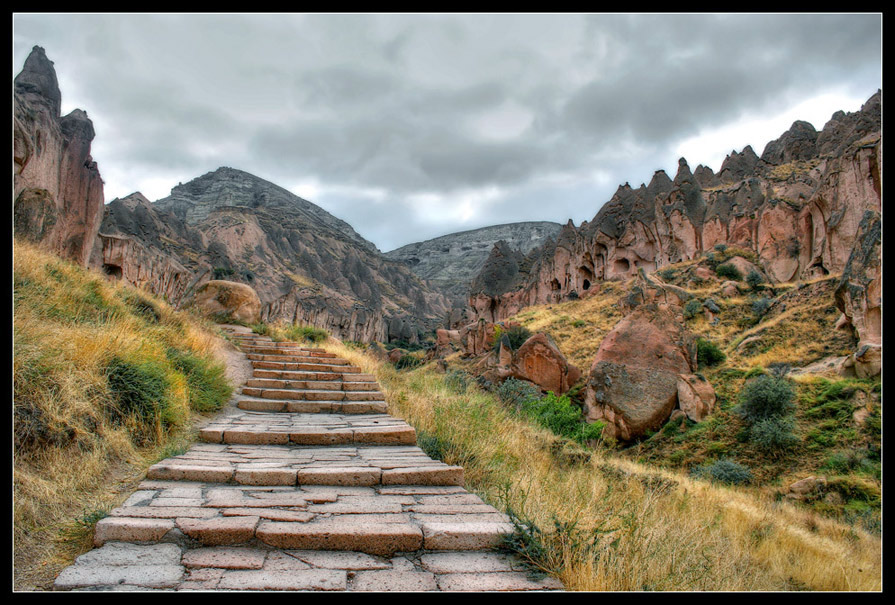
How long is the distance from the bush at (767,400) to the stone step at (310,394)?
9596mm

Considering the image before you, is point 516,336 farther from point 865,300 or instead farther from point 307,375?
point 307,375

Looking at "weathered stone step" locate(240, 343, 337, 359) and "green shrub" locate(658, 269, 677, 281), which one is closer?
"weathered stone step" locate(240, 343, 337, 359)

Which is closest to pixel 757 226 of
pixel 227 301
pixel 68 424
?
pixel 227 301

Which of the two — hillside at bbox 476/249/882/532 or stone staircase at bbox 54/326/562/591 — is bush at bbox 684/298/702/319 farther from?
stone staircase at bbox 54/326/562/591

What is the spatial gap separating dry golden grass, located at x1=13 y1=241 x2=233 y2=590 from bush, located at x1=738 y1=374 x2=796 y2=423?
39.7ft

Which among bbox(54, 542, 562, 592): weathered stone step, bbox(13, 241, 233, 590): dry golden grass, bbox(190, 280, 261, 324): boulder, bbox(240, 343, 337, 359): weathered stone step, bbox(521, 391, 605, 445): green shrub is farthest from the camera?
bbox(190, 280, 261, 324): boulder

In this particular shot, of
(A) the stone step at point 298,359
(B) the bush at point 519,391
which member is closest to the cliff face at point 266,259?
(A) the stone step at point 298,359

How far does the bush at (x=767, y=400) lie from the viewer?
10.9 m

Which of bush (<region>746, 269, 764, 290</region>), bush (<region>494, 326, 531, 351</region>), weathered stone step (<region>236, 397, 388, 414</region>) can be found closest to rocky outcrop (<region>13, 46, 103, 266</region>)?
weathered stone step (<region>236, 397, 388, 414</region>)

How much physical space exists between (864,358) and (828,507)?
18.0ft

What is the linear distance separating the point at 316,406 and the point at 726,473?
8.31m

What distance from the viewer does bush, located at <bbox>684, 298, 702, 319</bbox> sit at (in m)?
20.5

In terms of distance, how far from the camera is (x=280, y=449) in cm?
414
